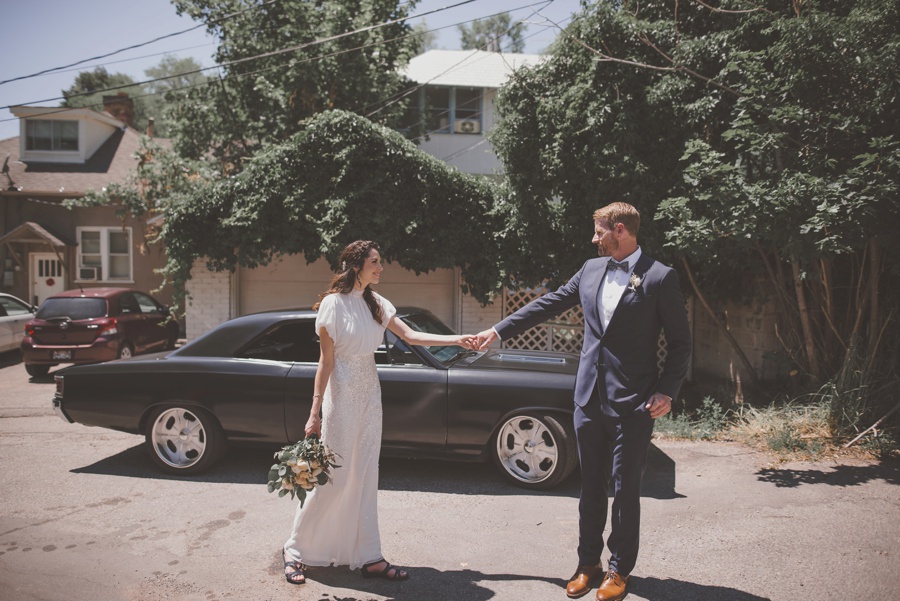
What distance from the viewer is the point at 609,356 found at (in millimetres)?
3551

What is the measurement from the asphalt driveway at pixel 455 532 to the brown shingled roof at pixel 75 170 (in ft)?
45.4

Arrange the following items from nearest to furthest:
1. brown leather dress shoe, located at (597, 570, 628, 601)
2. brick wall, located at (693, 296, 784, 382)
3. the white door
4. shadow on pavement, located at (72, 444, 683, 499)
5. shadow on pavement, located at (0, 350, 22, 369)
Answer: brown leather dress shoe, located at (597, 570, 628, 601) → shadow on pavement, located at (72, 444, 683, 499) → brick wall, located at (693, 296, 784, 382) → shadow on pavement, located at (0, 350, 22, 369) → the white door

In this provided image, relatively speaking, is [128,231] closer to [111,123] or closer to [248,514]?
[111,123]

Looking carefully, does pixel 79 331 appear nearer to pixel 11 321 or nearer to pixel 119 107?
pixel 11 321

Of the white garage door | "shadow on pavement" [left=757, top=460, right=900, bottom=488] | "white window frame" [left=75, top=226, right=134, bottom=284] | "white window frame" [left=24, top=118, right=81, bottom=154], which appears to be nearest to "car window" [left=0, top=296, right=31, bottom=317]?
"white window frame" [left=75, top=226, right=134, bottom=284]

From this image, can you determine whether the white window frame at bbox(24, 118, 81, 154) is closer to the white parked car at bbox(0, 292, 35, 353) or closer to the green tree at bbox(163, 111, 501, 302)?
the white parked car at bbox(0, 292, 35, 353)

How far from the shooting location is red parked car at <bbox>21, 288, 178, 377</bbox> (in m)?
11.1

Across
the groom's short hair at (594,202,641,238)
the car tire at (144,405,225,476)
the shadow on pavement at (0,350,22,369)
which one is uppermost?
the groom's short hair at (594,202,641,238)

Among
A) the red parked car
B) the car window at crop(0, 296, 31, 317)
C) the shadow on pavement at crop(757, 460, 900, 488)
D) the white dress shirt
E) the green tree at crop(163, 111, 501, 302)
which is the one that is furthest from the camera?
the car window at crop(0, 296, 31, 317)

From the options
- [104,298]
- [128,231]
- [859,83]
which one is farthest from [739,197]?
[128,231]

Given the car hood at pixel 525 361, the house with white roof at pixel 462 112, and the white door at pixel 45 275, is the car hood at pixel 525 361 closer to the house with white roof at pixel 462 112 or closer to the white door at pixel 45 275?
the house with white roof at pixel 462 112

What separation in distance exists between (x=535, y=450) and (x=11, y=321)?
40.2 ft

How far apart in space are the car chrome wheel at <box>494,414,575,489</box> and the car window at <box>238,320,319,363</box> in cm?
182

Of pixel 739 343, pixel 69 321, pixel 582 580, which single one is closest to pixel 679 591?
pixel 582 580
